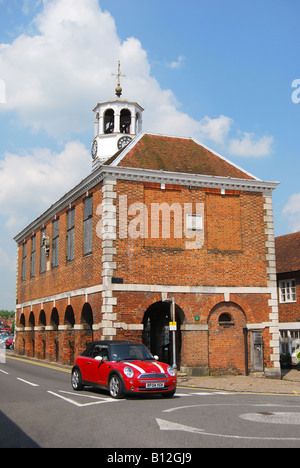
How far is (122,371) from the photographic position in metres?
13.8

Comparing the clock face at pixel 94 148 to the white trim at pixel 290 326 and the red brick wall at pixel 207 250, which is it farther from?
the white trim at pixel 290 326

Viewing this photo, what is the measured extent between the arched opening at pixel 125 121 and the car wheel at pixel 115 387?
2214cm

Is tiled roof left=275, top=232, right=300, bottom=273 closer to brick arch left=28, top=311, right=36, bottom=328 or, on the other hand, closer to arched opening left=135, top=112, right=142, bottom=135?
arched opening left=135, top=112, right=142, bottom=135

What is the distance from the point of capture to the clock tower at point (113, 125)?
32312 millimetres

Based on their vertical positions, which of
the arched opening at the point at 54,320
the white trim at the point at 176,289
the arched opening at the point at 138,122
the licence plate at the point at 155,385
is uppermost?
the arched opening at the point at 138,122

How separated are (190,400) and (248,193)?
46.8 feet

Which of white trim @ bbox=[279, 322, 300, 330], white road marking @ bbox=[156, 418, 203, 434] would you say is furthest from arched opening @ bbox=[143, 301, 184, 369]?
white road marking @ bbox=[156, 418, 203, 434]

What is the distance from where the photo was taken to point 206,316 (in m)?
23.9

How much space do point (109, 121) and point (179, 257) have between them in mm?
13497

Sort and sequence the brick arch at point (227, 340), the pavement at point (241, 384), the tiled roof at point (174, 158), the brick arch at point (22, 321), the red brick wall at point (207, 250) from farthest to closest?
the brick arch at point (22, 321) < the tiled roof at point (174, 158) < the brick arch at point (227, 340) < the red brick wall at point (207, 250) < the pavement at point (241, 384)

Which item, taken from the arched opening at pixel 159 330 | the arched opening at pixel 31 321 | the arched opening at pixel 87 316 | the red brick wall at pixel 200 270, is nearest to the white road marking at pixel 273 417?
the red brick wall at pixel 200 270

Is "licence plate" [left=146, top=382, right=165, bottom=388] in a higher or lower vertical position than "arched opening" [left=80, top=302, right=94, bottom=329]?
lower

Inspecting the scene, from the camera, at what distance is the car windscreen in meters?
14.8

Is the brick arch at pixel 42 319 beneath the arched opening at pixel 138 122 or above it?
beneath
